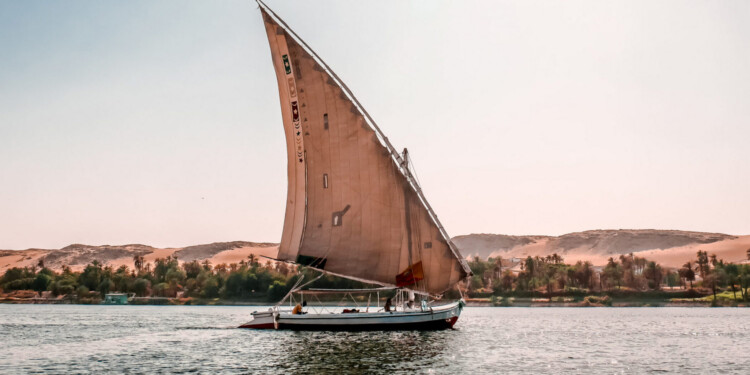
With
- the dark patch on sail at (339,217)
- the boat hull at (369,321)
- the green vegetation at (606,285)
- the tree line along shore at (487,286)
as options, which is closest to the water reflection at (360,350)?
the boat hull at (369,321)

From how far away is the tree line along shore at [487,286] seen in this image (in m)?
128

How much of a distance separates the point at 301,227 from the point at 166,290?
418ft

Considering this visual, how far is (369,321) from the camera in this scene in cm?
4309

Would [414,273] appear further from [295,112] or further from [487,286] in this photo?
[487,286]

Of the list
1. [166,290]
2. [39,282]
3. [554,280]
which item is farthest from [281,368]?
[39,282]

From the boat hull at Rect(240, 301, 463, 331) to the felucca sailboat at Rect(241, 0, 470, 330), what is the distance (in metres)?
0.07

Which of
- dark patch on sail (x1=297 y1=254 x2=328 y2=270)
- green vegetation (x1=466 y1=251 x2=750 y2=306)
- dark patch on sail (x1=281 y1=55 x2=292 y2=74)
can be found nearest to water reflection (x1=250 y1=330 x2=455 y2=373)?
dark patch on sail (x1=297 y1=254 x2=328 y2=270)

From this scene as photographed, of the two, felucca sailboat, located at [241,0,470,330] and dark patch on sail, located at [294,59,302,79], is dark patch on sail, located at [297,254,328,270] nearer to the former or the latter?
felucca sailboat, located at [241,0,470,330]

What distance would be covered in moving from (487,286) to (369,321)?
115m

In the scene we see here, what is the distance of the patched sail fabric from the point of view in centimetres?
4272

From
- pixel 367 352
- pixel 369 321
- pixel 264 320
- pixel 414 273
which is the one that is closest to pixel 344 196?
pixel 414 273

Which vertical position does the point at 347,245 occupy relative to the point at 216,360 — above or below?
above

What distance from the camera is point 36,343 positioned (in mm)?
40469

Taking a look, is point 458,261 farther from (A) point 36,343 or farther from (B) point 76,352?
(A) point 36,343
